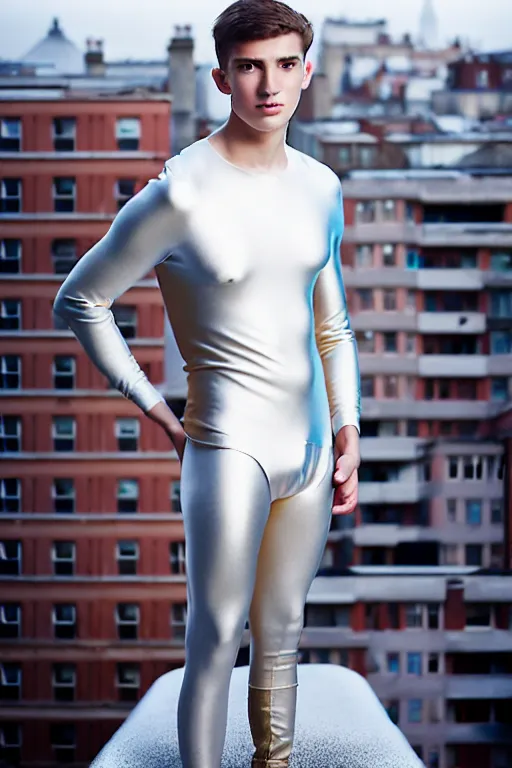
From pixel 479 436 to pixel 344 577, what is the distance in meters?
0.75

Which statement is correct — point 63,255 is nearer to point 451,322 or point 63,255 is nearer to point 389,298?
point 389,298

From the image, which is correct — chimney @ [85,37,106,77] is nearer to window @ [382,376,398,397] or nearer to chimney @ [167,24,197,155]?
chimney @ [167,24,197,155]

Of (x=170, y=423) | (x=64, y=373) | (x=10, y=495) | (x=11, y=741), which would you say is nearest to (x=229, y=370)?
(x=170, y=423)

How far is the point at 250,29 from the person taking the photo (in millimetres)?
1874

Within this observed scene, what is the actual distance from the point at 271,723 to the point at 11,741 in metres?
2.62

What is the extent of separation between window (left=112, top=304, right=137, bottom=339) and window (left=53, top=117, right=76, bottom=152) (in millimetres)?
625

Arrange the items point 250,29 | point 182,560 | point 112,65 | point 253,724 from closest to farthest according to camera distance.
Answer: point 250,29, point 253,724, point 112,65, point 182,560

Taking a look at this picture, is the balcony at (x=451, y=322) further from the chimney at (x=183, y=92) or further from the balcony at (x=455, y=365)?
the chimney at (x=183, y=92)

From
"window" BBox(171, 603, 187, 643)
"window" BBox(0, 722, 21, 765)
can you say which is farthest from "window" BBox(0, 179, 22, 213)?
"window" BBox(0, 722, 21, 765)

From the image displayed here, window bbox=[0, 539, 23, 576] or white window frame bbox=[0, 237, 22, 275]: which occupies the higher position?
white window frame bbox=[0, 237, 22, 275]

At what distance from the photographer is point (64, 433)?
165 inches

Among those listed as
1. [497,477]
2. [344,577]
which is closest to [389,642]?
[344,577]

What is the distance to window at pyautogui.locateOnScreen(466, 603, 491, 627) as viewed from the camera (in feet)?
13.9

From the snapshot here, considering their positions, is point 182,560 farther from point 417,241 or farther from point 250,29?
point 250,29
